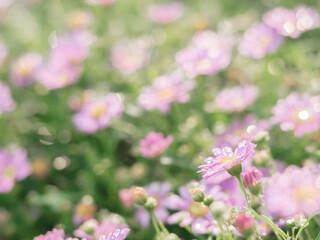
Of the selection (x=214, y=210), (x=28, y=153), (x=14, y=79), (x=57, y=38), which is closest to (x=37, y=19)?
(x=57, y=38)

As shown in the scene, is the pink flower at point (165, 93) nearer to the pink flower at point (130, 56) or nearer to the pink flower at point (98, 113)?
the pink flower at point (98, 113)

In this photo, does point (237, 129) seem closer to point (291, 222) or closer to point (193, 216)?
point (193, 216)

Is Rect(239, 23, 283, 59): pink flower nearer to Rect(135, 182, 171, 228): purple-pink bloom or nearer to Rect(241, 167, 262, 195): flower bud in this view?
Rect(135, 182, 171, 228): purple-pink bloom

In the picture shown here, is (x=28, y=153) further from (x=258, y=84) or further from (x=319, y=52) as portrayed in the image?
(x=319, y=52)

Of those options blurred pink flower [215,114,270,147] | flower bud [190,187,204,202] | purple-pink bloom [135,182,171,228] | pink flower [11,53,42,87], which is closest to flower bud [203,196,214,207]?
flower bud [190,187,204,202]

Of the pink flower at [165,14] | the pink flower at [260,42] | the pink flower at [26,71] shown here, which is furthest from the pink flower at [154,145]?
the pink flower at [165,14]

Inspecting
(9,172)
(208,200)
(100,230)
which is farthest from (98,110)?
(208,200)
